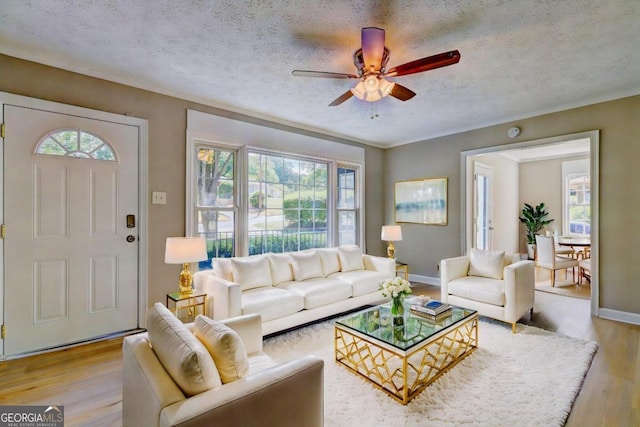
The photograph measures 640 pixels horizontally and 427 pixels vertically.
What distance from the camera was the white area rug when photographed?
179cm

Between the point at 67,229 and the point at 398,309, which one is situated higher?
the point at 67,229

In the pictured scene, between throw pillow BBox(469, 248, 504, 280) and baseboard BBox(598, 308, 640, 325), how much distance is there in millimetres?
1271

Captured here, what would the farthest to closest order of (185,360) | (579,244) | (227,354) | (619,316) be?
(579,244) → (619,316) → (227,354) → (185,360)

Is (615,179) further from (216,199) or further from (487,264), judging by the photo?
(216,199)

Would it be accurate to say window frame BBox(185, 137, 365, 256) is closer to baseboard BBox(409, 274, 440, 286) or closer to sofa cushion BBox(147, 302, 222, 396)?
baseboard BBox(409, 274, 440, 286)

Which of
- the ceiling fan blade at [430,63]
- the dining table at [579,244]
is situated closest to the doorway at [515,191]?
the dining table at [579,244]

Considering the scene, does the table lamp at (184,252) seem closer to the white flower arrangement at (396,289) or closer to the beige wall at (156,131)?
the beige wall at (156,131)

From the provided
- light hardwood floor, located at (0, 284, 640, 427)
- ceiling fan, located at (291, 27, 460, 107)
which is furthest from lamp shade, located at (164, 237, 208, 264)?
ceiling fan, located at (291, 27, 460, 107)

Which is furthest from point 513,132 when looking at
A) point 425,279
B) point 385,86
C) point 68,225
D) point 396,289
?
point 68,225

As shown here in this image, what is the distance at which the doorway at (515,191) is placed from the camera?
3.56m

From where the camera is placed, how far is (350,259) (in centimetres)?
406

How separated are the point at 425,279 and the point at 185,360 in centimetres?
472

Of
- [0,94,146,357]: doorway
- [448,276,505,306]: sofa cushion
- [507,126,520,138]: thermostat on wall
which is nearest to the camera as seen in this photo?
[0,94,146,357]: doorway

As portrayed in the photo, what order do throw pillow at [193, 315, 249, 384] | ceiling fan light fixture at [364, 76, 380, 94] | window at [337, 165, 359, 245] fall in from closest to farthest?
throw pillow at [193, 315, 249, 384] → ceiling fan light fixture at [364, 76, 380, 94] → window at [337, 165, 359, 245]
